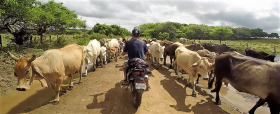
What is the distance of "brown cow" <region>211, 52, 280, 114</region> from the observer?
5.35 metres

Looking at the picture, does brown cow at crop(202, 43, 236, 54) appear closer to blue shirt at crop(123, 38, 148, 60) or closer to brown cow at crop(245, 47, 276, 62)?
brown cow at crop(245, 47, 276, 62)

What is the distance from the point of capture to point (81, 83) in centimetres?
848

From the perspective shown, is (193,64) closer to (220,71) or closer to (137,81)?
(220,71)

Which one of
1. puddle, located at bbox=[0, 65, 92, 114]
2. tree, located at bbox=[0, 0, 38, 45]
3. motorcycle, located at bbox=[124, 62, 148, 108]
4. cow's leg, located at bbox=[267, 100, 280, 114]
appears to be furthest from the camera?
tree, located at bbox=[0, 0, 38, 45]

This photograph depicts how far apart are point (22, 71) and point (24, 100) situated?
92.0 inches

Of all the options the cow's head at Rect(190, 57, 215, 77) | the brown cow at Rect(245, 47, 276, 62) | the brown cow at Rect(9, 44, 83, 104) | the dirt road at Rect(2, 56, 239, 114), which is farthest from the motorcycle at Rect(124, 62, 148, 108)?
the brown cow at Rect(245, 47, 276, 62)

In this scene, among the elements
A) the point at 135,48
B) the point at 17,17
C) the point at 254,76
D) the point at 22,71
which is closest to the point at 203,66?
the point at 254,76

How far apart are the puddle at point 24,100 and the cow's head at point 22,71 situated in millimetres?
1193

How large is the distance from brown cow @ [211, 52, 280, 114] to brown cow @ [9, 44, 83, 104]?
612cm

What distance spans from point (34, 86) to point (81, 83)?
2108 millimetres

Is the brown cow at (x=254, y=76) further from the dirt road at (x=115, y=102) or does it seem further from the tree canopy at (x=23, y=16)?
the tree canopy at (x=23, y=16)

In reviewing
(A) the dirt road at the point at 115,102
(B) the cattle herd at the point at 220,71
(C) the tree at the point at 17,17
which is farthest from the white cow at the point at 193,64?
(C) the tree at the point at 17,17

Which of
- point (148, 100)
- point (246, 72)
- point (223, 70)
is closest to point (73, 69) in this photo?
point (148, 100)

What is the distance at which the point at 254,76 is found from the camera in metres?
5.77
